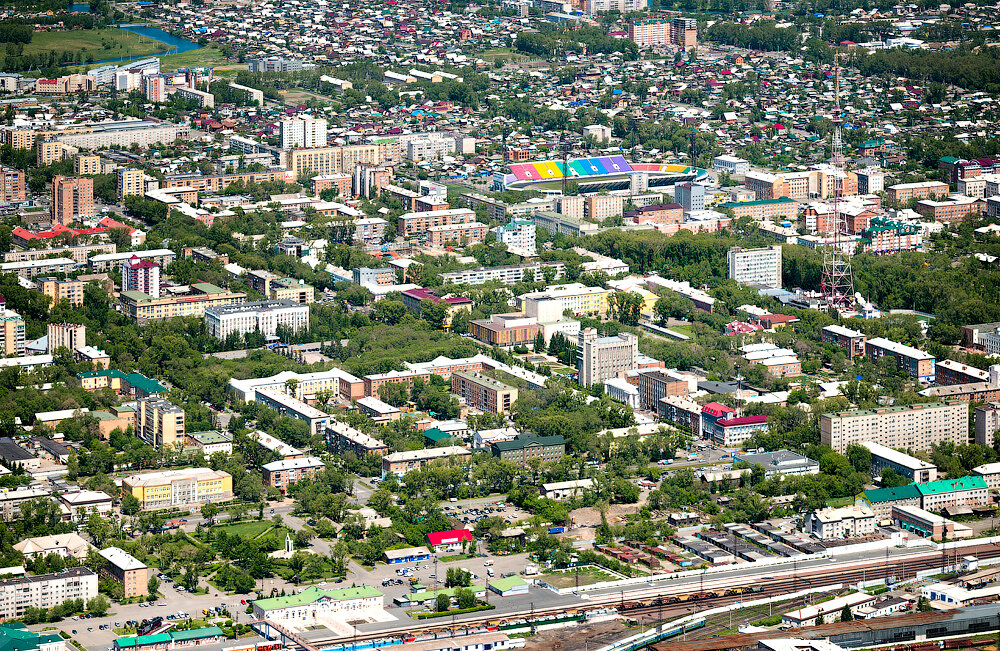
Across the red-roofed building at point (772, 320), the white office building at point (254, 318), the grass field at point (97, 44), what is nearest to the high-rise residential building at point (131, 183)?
the white office building at point (254, 318)

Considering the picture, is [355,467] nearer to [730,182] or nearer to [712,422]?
[712,422]

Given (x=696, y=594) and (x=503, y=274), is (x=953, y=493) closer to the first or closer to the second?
(x=696, y=594)

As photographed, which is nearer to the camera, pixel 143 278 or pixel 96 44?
pixel 143 278

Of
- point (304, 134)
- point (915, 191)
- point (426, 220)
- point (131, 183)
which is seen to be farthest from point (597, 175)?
point (131, 183)

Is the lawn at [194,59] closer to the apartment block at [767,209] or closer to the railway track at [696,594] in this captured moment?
the apartment block at [767,209]

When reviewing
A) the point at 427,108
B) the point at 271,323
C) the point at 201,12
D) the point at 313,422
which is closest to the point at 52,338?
the point at 271,323

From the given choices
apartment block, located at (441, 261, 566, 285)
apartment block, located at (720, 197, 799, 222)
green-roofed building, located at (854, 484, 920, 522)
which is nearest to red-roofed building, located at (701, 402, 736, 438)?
green-roofed building, located at (854, 484, 920, 522)

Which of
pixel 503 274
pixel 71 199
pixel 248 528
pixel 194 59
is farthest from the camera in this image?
pixel 194 59
